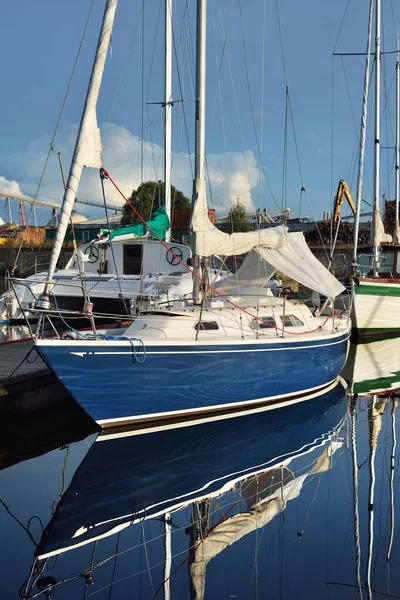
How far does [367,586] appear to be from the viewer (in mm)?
6109

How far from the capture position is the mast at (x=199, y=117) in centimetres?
1261

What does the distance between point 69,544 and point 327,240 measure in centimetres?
3869

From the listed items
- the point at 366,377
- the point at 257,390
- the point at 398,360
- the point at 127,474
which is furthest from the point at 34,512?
the point at 398,360

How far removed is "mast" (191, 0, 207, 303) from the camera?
1261 cm

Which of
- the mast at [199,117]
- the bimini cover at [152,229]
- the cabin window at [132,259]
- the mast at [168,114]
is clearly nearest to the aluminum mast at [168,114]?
the mast at [168,114]

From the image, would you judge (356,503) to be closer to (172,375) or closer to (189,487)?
(189,487)

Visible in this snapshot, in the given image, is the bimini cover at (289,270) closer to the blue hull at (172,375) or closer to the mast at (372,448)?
the blue hull at (172,375)

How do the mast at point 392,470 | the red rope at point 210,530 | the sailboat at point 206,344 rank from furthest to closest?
the sailboat at point 206,344
the mast at point 392,470
the red rope at point 210,530

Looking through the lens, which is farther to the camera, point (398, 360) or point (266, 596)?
point (398, 360)

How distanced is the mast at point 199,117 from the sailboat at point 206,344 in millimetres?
20

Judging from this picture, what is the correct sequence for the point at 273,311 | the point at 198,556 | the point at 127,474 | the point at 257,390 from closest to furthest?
the point at 198,556 → the point at 127,474 → the point at 257,390 → the point at 273,311

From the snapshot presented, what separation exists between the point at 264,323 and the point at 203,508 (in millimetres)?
5119

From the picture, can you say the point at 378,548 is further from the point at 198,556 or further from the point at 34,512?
the point at 34,512

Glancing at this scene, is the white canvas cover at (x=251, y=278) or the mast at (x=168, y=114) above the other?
the mast at (x=168, y=114)
